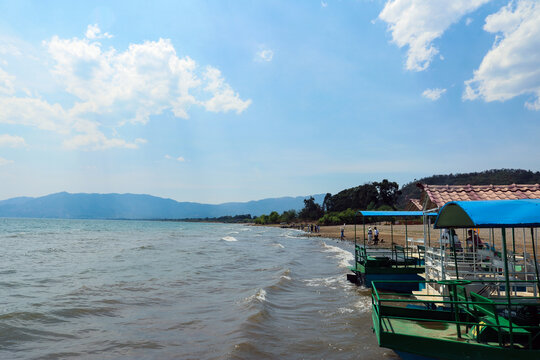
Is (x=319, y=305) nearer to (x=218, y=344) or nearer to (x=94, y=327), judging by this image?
(x=218, y=344)

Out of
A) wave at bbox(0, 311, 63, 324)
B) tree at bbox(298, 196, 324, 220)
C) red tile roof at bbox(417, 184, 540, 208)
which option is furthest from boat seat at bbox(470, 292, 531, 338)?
tree at bbox(298, 196, 324, 220)

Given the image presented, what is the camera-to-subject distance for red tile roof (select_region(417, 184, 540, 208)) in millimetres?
9047

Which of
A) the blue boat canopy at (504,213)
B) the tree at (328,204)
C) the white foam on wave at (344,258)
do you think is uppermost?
the tree at (328,204)

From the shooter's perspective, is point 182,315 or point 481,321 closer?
point 481,321

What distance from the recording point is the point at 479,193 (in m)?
9.50

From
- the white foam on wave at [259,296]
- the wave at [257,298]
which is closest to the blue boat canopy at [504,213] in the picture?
the wave at [257,298]

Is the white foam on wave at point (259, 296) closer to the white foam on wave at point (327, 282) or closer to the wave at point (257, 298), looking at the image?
the wave at point (257, 298)

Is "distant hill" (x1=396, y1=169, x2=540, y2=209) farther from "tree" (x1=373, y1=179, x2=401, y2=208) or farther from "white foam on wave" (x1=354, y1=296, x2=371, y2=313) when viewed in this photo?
"white foam on wave" (x1=354, y1=296, x2=371, y2=313)

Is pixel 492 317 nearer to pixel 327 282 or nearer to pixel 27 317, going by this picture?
pixel 327 282

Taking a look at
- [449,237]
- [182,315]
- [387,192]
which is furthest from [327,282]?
[387,192]

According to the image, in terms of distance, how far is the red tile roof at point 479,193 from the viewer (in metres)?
9.05

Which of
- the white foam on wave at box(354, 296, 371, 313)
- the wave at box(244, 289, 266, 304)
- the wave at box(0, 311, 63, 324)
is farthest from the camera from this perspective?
the wave at box(244, 289, 266, 304)

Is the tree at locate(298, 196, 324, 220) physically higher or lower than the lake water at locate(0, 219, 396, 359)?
higher

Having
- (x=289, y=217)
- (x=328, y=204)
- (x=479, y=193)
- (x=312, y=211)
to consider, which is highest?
(x=328, y=204)
